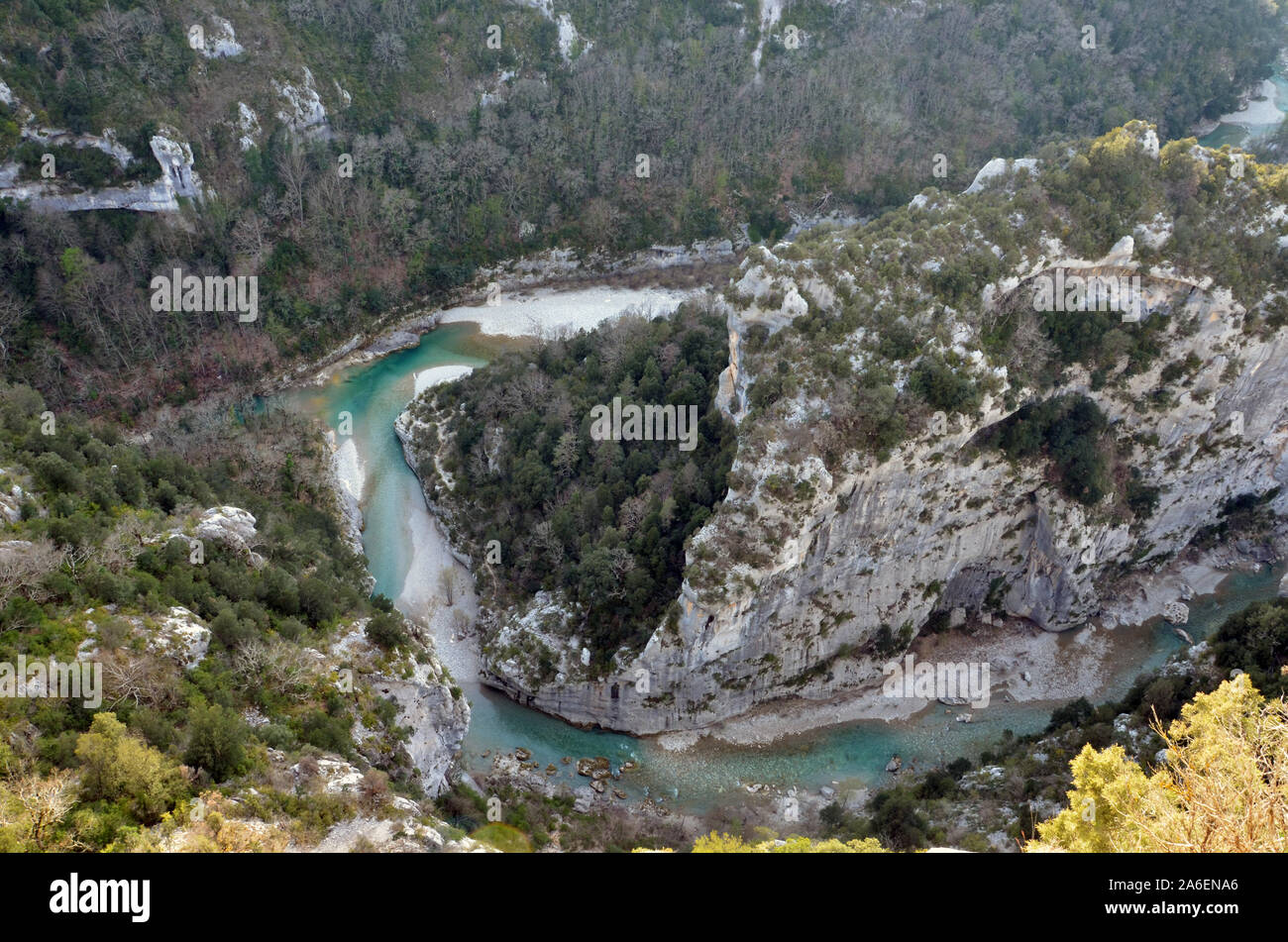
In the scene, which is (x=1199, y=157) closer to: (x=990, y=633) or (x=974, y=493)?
(x=974, y=493)

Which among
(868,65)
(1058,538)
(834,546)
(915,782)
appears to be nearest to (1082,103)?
(868,65)

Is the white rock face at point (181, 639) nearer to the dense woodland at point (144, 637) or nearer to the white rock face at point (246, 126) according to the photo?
the dense woodland at point (144, 637)

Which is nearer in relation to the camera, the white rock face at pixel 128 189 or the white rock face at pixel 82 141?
the white rock face at pixel 82 141

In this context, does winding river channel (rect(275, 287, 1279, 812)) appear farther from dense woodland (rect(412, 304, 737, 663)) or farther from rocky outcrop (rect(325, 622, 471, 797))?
rocky outcrop (rect(325, 622, 471, 797))

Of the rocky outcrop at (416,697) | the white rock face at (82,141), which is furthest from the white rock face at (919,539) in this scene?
the white rock face at (82,141)

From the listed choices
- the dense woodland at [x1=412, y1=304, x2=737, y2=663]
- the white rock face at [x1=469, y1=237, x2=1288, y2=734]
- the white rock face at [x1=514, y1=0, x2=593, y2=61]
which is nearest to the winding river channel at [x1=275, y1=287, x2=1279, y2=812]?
the white rock face at [x1=469, y1=237, x2=1288, y2=734]
